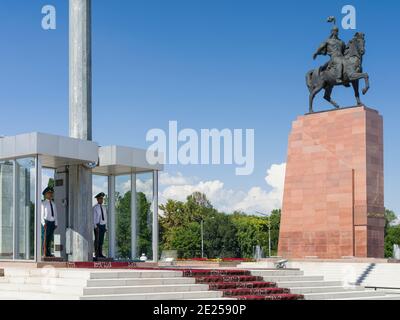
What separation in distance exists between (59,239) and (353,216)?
48.2ft

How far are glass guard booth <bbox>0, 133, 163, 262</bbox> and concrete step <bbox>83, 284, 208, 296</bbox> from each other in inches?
152

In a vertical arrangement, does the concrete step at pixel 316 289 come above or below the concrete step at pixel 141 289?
below

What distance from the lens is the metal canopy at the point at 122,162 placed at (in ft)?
60.2

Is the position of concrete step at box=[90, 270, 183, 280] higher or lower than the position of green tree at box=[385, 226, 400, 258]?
higher

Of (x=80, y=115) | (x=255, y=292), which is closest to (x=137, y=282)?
(x=255, y=292)

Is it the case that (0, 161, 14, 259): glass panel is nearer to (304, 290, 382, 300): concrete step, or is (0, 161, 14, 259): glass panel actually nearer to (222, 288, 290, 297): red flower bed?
(222, 288, 290, 297): red flower bed

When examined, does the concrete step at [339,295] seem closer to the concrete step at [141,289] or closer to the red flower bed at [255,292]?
the red flower bed at [255,292]

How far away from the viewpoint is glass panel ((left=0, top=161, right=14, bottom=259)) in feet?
54.3

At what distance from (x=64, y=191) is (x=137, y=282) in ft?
18.5

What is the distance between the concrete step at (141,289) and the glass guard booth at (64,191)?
12.7 feet

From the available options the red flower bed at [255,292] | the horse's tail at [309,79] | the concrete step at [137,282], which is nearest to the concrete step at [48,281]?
the concrete step at [137,282]

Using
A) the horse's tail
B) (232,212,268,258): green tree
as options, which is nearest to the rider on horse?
the horse's tail

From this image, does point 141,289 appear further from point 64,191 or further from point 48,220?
point 64,191

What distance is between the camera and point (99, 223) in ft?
62.1
